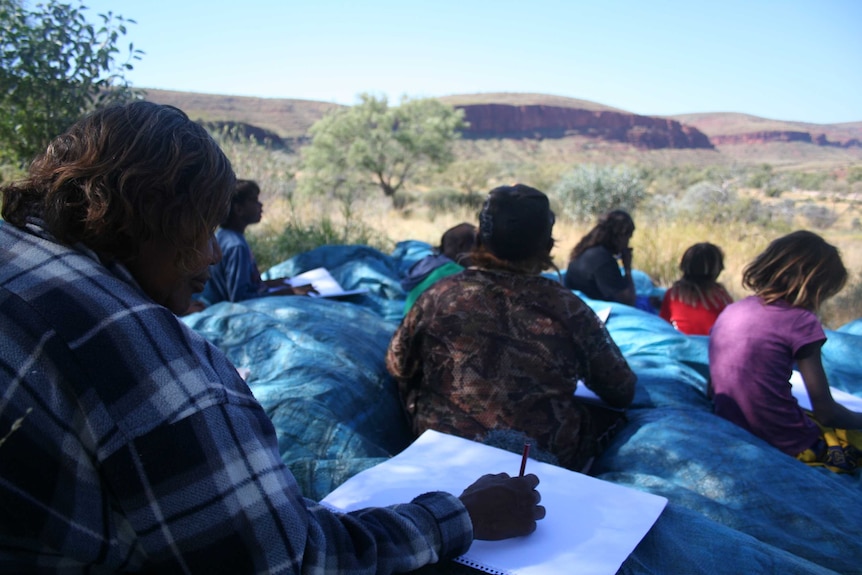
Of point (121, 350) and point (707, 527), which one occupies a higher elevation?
point (121, 350)

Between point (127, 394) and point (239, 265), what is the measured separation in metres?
3.16

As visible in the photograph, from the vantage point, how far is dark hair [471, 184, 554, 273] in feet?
7.22

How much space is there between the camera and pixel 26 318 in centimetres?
82

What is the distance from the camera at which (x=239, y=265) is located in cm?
387

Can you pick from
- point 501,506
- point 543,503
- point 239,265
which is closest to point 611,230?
point 239,265

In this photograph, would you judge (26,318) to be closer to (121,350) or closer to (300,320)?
(121,350)

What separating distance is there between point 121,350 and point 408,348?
1.55 meters

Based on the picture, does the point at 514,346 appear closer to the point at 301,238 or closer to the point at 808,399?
the point at 808,399

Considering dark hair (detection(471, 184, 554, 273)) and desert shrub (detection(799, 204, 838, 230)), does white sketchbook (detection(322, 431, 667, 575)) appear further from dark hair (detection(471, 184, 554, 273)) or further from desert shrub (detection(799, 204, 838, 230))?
desert shrub (detection(799, 204, 838, 230))

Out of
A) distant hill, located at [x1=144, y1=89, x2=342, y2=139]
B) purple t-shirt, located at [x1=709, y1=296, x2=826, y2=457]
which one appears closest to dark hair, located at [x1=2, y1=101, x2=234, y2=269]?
purple t-shirt, located at [x1=709, y1=296, x2=826, y2=457]

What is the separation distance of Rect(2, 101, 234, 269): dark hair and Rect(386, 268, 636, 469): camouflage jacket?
1236 mm

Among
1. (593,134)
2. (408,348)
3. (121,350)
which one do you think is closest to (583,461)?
(408,348)

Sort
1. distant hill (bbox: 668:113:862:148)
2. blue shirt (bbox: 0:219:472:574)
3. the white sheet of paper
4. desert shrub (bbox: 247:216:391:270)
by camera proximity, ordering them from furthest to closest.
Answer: distant hill (bbox: 668:113:862:148), desert shrub (bbox: 247:216:391:270), the white sheet of paper, blue shirt (bbox: 0:219:472:574)

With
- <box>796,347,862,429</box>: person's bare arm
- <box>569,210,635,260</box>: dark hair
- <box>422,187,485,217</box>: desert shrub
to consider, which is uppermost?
<box>569,210,635,260</box>: dark hair
